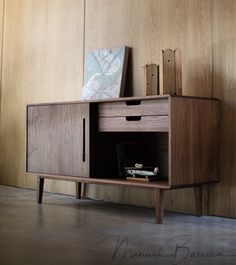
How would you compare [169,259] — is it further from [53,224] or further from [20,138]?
[20,138]

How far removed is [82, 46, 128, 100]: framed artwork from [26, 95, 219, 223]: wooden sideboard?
1.09 feet

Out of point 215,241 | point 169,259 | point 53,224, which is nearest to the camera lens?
point 169,259

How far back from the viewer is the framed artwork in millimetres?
3078

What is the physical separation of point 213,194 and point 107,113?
0.79m

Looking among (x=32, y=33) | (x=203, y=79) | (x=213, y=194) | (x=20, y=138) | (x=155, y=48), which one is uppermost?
(x=32, y=33)

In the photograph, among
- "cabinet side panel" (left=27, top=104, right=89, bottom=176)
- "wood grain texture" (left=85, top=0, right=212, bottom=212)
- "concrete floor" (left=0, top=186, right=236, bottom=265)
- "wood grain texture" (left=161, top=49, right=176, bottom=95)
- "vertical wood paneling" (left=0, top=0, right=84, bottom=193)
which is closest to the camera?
"concrete floor" (left=0, top=186, right=236, bottom=265)

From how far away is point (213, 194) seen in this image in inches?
104

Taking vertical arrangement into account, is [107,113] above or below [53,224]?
above

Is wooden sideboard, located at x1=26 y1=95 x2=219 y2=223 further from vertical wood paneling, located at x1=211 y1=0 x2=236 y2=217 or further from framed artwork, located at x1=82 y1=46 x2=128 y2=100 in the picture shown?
framed artwork, located at x1=82 y1=46 x2=128 y2=100

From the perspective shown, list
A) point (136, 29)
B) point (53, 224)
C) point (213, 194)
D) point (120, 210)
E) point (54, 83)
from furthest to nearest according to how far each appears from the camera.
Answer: point (54, 83), point (136, 29), point (120, 210), point (213, 194), point (53, 224)

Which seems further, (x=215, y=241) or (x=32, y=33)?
(x=32, y=33)

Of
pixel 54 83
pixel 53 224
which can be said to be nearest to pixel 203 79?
pixel 53 224

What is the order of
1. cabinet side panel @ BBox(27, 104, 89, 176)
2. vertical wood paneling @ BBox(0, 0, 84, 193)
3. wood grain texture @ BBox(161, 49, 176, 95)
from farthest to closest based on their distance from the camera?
vertical wood paneling @ BBox(0, 0, 84, 193), cabinet side panel @ BBox(27, 104, 89, 176), wood grain texture @ BBox(161, 49, 176, 95)

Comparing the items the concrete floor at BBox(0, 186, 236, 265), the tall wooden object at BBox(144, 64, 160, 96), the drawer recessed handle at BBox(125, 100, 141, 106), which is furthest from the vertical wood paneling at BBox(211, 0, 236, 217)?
the drawer recessed handle at BBox(125, 100, 141, 106)
